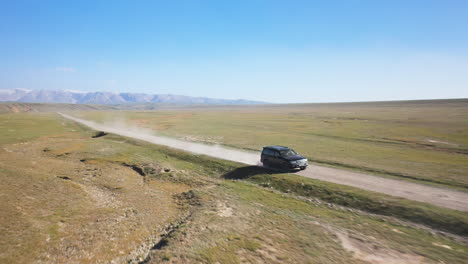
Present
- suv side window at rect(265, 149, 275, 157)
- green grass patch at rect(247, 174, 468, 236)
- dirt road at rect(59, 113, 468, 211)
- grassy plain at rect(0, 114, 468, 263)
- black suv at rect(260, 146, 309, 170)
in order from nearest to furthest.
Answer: grassy plain at rect(0, 114, 468, 263)
green grass patch at rect(247, 174, 468, 236)
dirt road at rect(59, 113, 468, 211)
black suv at rect(260, 146, 309, 170)
suv side window at rect(265, 149, 275, 157)

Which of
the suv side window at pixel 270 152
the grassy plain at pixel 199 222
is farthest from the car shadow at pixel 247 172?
the suv side window at pixel 270 152

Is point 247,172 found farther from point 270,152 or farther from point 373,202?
point 373,202

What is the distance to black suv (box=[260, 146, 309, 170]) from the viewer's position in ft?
72.9

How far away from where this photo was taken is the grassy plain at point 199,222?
1034 cm

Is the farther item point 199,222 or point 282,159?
point 282,159

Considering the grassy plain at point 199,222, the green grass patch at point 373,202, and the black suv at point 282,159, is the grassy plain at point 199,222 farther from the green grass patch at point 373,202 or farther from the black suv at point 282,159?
the black suv at point 282,159

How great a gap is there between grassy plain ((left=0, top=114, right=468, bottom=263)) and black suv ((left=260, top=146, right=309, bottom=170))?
74.1 inches

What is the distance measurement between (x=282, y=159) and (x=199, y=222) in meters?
11.9

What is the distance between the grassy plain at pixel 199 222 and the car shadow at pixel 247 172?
0.70 feet

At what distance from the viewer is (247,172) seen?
22.8m

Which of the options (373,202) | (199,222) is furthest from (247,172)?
(373,202)

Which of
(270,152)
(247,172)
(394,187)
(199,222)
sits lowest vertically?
(199,222)

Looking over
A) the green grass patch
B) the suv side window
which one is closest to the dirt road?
the green grass patch

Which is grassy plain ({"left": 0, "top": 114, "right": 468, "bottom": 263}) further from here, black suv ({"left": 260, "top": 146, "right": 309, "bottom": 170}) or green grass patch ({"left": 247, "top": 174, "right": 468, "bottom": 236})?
black suv ({"left": 260, "top": 146, "right": 309, "bottom": 170})
